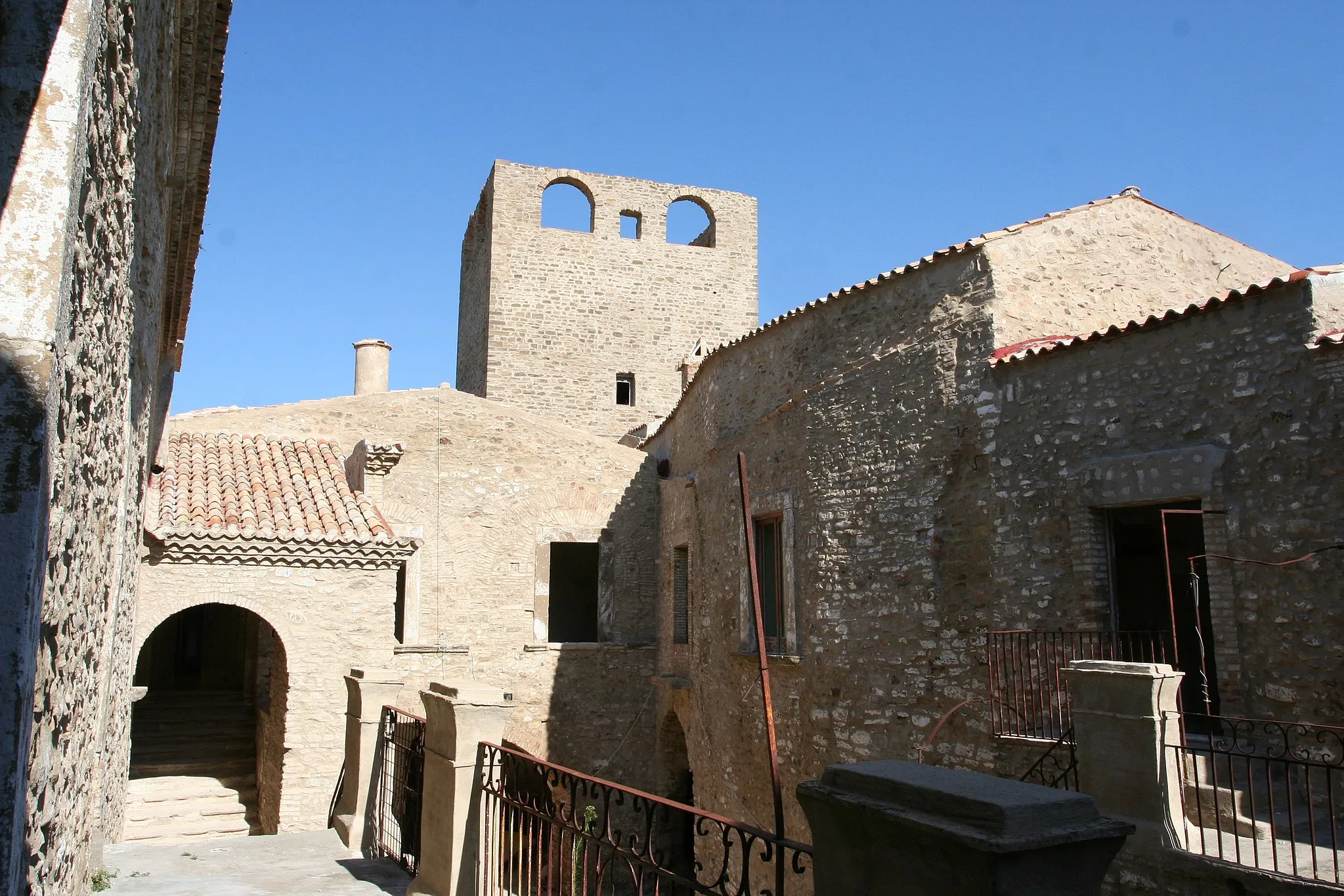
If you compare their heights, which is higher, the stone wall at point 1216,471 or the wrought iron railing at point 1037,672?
the stone wall at point 1216,471

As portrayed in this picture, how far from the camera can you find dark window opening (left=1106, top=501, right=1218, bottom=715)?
9297 millimetres

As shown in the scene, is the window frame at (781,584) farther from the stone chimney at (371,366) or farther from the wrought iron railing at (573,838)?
the stone chimney at (371,366)

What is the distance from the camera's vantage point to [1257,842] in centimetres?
682

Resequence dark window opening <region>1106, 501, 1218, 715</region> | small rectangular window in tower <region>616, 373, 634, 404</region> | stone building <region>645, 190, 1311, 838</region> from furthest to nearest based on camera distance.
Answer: small rectangular window in tower <region>616, 373, 634, 404</region>
stone building <region>645, 190, 1311, 838</region>
dark window opening <region>1106, 501, 1218, 715</region>

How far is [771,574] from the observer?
43.4 feet

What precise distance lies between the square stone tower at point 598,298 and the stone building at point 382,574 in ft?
23.9

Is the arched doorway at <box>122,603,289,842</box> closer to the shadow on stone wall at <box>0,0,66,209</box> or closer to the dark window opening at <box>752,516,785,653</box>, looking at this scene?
the dark window opening at <box>752,516,785,653</box>

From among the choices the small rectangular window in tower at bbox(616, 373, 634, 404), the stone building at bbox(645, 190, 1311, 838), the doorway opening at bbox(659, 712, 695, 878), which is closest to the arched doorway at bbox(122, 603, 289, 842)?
the stone building at bbox(645, 190, 1311, 838)

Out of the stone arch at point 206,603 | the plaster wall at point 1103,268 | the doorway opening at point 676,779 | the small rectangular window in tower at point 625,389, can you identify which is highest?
the small rectangular window in tower at point 625,389

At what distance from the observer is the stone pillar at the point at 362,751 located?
787 cm

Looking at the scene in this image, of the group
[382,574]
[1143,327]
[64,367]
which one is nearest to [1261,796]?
[1143,327]

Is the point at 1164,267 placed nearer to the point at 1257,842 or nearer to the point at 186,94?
the point at 1257,842

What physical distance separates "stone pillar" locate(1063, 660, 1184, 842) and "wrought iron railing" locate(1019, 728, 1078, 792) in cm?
101

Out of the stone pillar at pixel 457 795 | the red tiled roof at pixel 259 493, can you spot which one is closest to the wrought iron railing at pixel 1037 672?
the stone pillar at pixel 457 795
